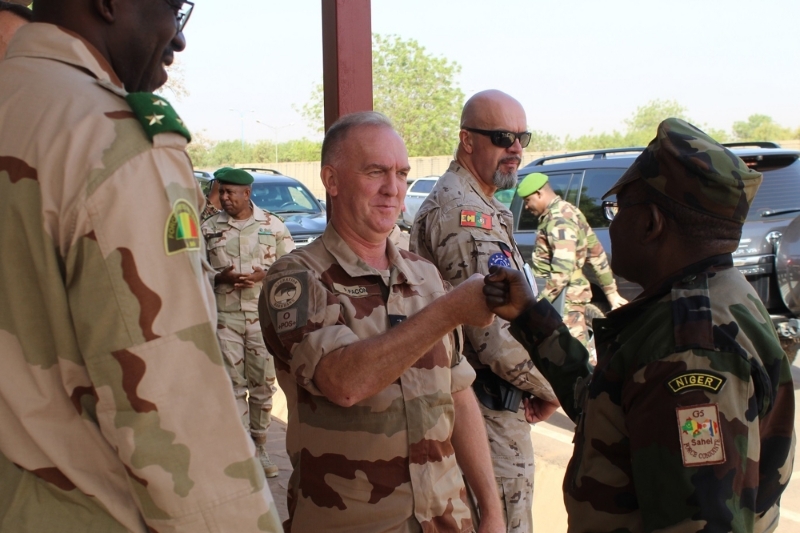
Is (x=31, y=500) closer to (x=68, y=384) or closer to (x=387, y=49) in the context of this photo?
(x=68, y=384)

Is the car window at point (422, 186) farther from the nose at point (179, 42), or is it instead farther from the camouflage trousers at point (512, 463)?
the nose at point (179, 42)

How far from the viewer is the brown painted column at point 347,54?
11.6 ft

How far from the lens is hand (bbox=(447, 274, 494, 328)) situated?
2117 mm

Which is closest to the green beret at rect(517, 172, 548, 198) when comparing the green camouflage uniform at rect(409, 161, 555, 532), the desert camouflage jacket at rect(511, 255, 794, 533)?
the green camouflage uniform at rect(409, 161, 555, 532)

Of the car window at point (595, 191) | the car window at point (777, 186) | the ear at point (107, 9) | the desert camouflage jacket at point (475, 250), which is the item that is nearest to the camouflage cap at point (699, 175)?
the ear at point (107, 9)

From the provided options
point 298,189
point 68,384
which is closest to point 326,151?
point 68,384

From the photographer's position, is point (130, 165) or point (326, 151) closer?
point (130, 165)

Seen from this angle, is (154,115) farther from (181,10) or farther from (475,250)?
(475,250)

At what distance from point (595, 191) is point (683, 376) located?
23.5ft

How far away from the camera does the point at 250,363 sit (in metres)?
6.39

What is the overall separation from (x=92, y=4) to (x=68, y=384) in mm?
640

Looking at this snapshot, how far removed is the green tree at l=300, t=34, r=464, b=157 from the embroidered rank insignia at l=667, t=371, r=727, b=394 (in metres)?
43.8

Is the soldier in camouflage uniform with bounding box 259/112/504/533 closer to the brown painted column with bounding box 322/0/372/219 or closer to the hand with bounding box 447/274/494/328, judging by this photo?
the hand with bounding box 447/274/494/328

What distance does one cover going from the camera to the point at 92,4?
51.6 inches
